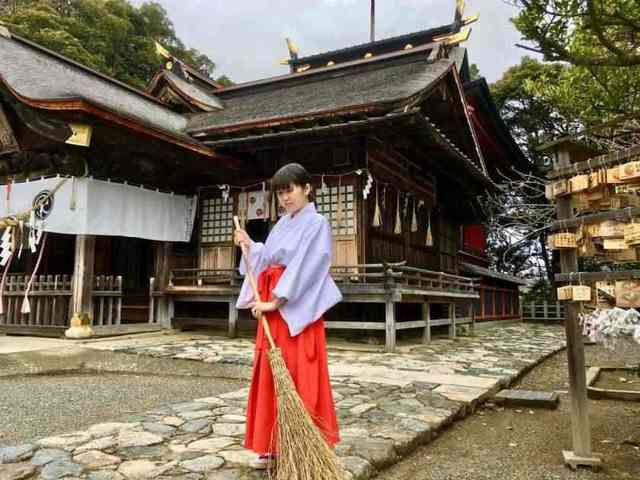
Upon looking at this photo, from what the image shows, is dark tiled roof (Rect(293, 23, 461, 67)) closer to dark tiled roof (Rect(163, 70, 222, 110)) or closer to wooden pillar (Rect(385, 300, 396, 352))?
dark tiled roof (Rect(163, 70, 222, 110))

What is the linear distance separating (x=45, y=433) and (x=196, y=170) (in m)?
7.64

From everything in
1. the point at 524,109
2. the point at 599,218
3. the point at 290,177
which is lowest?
the point at 599,218

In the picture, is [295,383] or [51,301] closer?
[295,383]

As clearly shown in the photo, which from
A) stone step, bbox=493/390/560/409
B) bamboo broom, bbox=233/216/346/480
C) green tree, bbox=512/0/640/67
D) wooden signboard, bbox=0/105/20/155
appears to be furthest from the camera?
wooden signboard, bbox=0/105/20/155

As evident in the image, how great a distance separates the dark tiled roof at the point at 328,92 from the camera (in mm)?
9363

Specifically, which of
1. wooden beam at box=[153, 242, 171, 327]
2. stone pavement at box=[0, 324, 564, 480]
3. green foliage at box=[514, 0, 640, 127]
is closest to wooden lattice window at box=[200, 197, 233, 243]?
wooden beam at box=[153, 242, 171, 327]

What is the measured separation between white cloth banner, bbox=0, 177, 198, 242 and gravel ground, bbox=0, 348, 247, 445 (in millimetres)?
2525

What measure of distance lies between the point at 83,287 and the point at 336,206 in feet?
16.4

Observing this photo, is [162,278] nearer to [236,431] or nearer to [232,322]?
[232,322]

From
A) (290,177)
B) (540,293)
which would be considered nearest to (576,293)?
(290,177)

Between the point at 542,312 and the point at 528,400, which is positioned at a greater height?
the point at 542,312

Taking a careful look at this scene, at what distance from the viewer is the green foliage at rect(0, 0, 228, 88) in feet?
74.9

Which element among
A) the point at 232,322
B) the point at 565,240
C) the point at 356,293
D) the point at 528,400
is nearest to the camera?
the point at 565,240

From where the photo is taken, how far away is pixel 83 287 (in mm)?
8695
